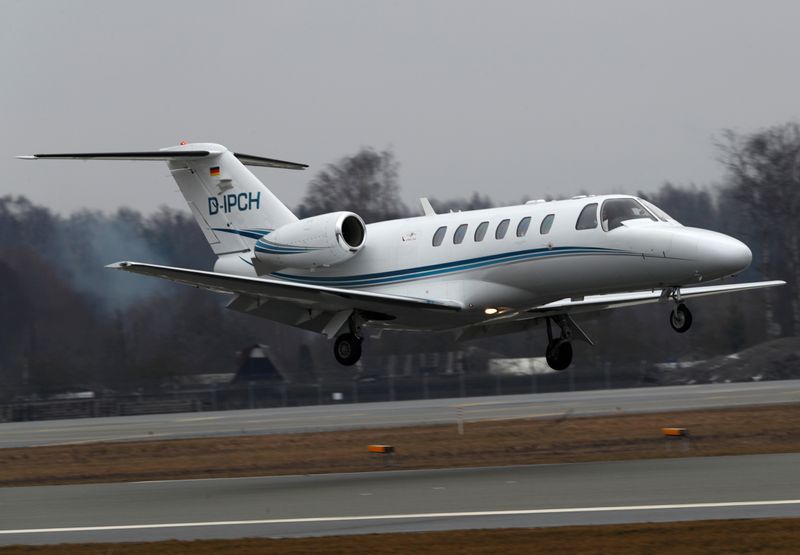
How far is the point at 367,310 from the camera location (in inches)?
858

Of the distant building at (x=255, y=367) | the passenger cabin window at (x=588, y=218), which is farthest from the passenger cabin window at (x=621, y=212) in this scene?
the distant building at (x=255, y=367)

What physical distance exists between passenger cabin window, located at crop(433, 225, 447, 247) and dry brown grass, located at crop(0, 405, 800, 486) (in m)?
4.54

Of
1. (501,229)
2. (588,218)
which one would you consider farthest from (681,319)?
(501,229)

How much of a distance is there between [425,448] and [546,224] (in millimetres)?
7687

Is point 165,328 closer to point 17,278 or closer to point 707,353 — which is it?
point 17,278

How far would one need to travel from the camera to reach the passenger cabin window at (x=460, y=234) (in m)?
21.3

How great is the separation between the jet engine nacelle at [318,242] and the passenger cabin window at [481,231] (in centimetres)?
247

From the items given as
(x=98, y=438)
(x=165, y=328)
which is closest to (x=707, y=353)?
(x=165, y=328)

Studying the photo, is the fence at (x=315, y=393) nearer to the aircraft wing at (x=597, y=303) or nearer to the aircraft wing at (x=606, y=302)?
the aircraft wing at (x=597, y=303)

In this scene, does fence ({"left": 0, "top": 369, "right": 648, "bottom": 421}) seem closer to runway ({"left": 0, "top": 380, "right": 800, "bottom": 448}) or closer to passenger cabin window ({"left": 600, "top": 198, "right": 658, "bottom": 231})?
runway ({"left": 0, "top": 380, "right": 800, "bottom": 448})

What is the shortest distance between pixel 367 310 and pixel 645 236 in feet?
17.3

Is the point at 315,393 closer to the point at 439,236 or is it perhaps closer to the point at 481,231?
the point at 439,236

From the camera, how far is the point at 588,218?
19.8m

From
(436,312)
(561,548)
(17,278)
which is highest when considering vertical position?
(17,278)
